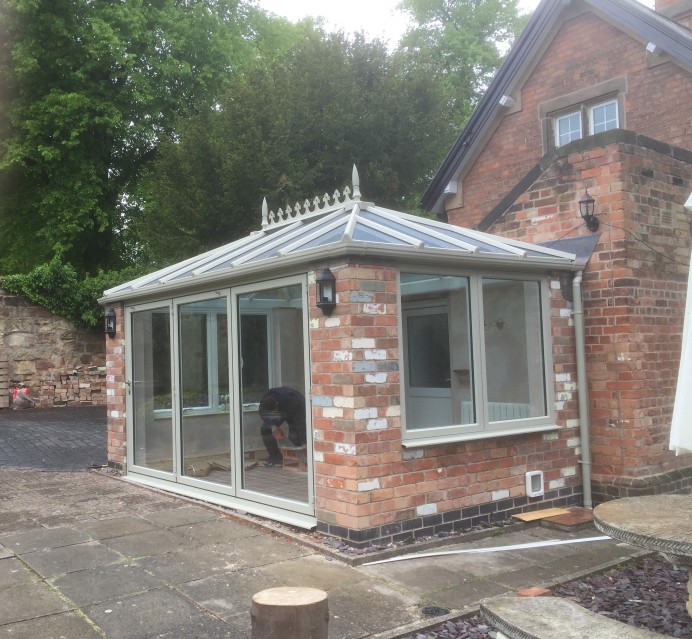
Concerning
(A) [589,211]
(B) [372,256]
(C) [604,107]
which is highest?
(C) [604,107]

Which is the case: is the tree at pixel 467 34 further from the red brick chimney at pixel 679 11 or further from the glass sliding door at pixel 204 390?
the glass sliding door at pixel 204 390

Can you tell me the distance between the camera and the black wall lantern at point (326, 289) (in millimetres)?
5492

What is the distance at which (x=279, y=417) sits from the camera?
6441 mm

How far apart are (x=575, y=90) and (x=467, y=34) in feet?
56.8

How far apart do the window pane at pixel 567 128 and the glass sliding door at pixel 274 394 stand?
7889mm

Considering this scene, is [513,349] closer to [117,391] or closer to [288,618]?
[288,618]

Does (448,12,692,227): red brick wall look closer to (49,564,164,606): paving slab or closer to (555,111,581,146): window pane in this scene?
(555,111,581,146): window pane

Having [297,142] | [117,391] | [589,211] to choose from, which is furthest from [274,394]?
[297,142]

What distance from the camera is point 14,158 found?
19375mm

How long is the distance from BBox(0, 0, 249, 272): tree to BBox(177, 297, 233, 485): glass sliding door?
13615 mm

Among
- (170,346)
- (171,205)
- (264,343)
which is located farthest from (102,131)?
(264,343)

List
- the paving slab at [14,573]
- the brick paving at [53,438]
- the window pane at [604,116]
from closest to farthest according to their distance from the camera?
the paving slab at [14,573]
the brick paving at [53,438]
the window pane at [604,116]

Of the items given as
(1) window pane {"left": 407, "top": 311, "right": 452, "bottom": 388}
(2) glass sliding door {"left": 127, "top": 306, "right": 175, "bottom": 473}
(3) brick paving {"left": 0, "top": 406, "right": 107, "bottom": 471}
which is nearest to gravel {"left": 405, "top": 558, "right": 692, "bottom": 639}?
(1) window pane {"left": 407, "top": 311, "right": 452, "bottom": 388}

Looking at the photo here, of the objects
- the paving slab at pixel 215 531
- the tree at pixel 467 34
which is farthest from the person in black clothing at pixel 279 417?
the tree at pixel 467 34
